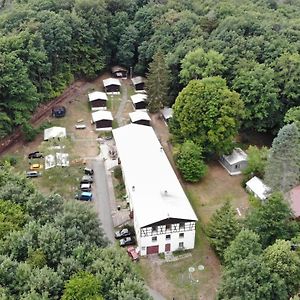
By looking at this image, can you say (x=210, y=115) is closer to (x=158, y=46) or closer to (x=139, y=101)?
(x=139, y=101)

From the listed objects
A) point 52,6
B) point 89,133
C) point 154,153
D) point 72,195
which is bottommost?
point 72,195

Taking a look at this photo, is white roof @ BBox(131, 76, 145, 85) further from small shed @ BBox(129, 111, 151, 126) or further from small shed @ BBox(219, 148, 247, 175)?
small shed @ BBox(219, 148, 247, 175)

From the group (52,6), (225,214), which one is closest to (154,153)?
(225,214)

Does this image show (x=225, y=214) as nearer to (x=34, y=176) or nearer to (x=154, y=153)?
(x=154, y=153)

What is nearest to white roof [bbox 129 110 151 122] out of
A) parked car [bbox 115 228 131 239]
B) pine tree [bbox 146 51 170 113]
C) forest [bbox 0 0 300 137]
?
pine tree [bbox 146 51 170 113]

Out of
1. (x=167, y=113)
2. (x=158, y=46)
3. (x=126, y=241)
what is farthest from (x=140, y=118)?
(x=126, y=241)

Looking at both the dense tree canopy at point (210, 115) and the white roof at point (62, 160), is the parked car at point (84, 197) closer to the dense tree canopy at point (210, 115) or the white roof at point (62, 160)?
the white roof at point (62, 160)

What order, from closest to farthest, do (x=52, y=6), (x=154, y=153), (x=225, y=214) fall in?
1. (x=225, y=214)
2. (x=154, y=153)
3. (x=52, y=6)
